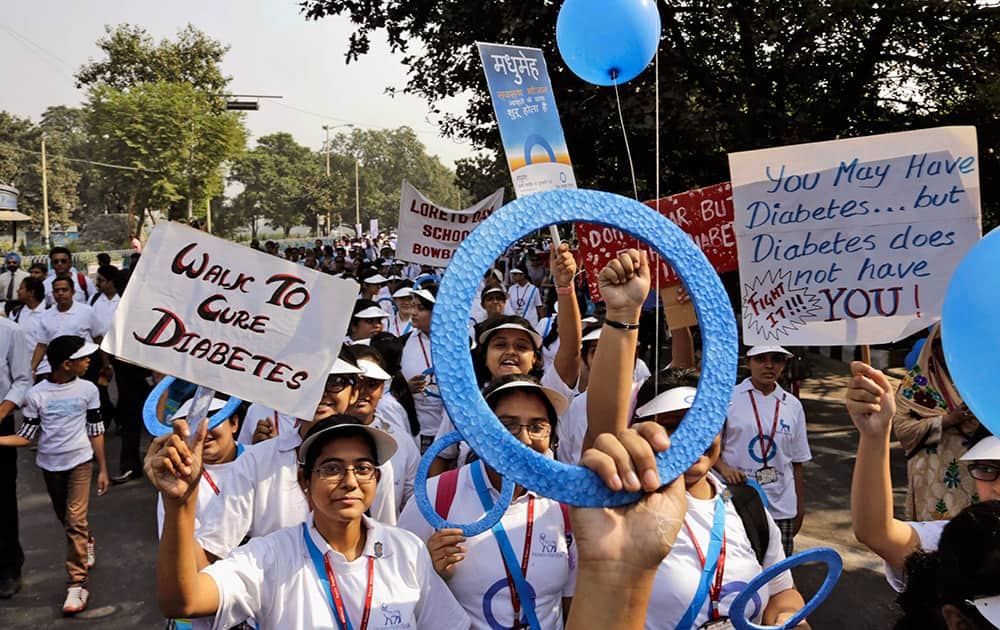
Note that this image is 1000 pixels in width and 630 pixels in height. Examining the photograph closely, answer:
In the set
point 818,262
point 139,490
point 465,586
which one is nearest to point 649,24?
point 818,262

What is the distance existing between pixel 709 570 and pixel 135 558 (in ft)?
16.0

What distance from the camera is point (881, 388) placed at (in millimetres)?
2018

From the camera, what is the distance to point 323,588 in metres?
2.31

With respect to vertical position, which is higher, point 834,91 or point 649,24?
point 834,91

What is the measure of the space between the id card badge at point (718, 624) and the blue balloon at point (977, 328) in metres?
0.98

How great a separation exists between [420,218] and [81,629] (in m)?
4.20

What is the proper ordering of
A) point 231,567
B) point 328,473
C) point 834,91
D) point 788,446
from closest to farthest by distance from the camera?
point 231,567
point 328,473
point 788,446
point 834,91

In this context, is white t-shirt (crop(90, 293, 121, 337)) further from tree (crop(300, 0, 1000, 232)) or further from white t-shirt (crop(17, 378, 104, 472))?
tree (crop(300, 0, 1000, 232))

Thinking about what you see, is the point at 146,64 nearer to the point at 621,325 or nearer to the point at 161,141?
the point at 161,141

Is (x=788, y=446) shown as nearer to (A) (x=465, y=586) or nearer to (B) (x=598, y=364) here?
(A) (x=465, y=586)

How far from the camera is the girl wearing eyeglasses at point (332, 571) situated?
7.18ft

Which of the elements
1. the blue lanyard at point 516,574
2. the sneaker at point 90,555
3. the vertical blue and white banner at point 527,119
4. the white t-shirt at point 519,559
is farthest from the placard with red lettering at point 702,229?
the sneaker at point 90,555

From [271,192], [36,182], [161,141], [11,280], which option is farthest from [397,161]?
[11,280]

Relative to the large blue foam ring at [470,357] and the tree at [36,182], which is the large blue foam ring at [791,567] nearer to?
the large blue foam ring at [470,357]
